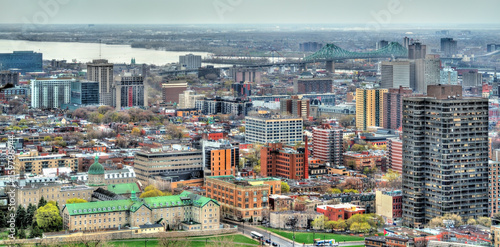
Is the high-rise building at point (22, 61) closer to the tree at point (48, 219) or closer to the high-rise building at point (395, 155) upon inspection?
the high-rise building at point (395, 155)

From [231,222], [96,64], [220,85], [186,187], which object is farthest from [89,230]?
[220,85]

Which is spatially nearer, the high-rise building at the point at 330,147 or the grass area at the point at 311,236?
the grass area at the point at 311,236

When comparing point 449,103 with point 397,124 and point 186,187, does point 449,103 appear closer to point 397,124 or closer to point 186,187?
point 186,187

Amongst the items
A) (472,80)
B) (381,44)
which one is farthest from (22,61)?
(472,80)

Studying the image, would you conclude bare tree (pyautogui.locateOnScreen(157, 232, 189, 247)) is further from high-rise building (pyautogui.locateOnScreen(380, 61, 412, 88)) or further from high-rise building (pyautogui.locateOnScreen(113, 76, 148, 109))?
high-rise building (pyautogui.locateOnScreen(380, 61, 412, 88))

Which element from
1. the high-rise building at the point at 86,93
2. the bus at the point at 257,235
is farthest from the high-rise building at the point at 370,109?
the bus at the point at 257,235

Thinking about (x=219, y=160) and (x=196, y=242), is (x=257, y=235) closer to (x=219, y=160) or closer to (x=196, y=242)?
(x=196, y=242)

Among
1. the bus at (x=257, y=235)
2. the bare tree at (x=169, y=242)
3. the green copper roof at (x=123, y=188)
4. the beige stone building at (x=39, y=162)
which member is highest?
the beige stone building at (x=39, y=162)
